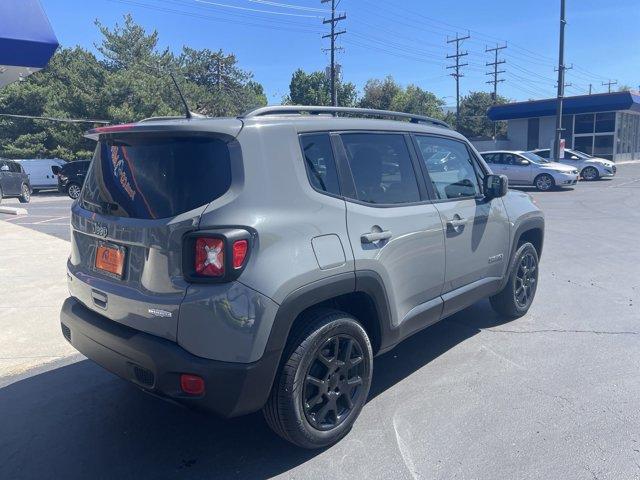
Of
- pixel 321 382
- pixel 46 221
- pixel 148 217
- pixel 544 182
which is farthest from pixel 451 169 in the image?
pixel 544 182

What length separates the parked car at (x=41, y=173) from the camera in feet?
94.1

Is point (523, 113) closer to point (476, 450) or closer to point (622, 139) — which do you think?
point (622, 139)

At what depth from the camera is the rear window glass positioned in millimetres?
2816

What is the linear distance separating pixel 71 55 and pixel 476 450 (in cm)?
4530

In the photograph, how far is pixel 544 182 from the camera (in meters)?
21.0

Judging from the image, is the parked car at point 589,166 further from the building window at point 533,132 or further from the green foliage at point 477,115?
the green foliage at point 477,115

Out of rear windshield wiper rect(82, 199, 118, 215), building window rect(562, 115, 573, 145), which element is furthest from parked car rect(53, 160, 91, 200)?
building window rect(562, 115, 573, 145)

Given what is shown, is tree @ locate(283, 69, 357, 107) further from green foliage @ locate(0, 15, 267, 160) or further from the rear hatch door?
the rear hatch door

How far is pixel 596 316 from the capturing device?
557cm

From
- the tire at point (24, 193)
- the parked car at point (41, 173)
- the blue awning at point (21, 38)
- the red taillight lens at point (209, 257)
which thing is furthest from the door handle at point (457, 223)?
the parked car at point (41, 173)

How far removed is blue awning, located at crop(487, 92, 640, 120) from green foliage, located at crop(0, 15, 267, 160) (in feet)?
73.8

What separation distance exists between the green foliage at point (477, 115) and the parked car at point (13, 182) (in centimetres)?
6157

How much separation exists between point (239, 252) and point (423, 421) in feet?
5.68

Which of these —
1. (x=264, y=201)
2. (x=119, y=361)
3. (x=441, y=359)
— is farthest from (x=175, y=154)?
(x=441, y=359)
